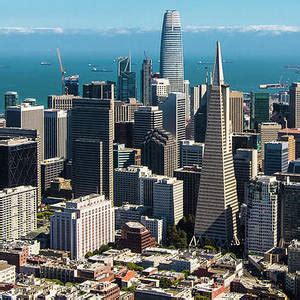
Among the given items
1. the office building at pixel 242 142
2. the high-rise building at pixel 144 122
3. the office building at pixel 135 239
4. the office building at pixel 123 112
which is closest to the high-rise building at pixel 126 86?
the office building at pixel 123 112

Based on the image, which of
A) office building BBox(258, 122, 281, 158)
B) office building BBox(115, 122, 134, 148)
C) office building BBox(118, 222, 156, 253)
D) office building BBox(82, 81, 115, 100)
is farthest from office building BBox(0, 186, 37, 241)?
office building BBox(258, 122, 281, 158)

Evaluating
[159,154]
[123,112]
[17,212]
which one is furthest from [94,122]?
[17,212]

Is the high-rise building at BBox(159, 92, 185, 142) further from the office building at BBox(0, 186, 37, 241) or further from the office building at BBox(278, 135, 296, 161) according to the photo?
the office building at BBox(0, 186, 37, 241)

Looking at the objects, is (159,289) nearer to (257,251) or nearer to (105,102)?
(257,251)

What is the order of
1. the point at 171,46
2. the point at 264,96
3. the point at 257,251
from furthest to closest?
the point at 171,46, the point at 264,96, the point at 257,251


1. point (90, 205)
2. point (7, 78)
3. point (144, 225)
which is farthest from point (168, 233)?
→ point (7, 78)

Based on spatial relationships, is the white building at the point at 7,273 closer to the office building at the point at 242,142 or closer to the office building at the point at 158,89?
the office building at the point at 242,142

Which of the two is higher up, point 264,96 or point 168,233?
point 264,96
